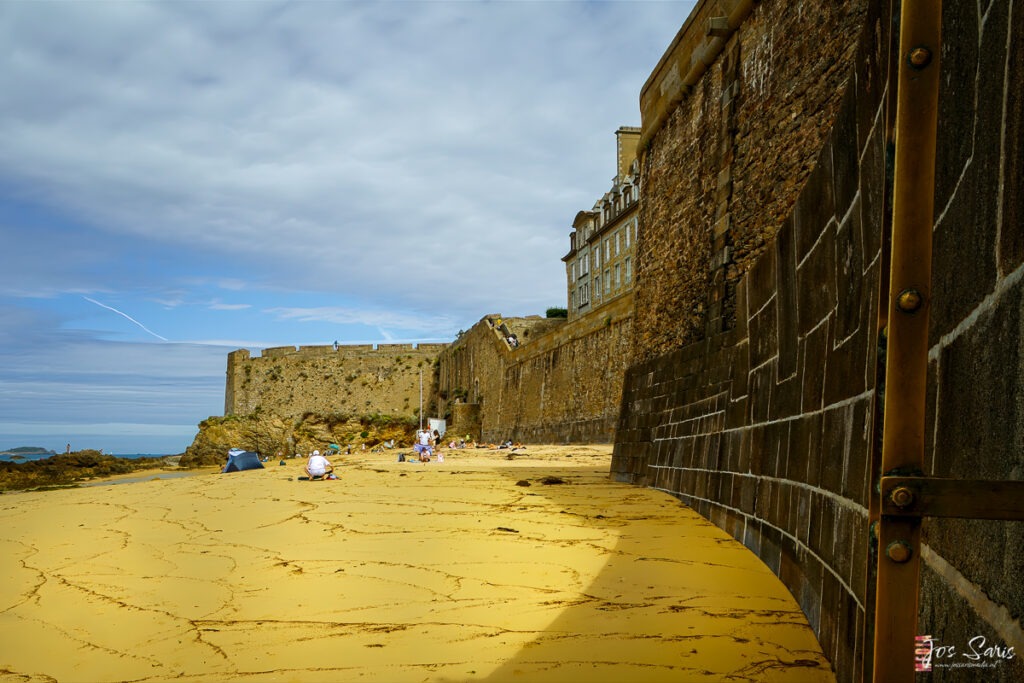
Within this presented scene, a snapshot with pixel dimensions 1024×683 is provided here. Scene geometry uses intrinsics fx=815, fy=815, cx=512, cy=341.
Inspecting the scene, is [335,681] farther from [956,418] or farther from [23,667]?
[956,418]

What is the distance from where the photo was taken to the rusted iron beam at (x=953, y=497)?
1.33 meters

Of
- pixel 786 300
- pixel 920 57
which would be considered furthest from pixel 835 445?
pixel 920 57

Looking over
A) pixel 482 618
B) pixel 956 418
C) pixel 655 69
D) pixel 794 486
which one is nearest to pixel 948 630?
pixel 956 418

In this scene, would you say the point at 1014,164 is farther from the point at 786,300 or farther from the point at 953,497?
the point at 786,300

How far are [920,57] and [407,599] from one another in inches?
145

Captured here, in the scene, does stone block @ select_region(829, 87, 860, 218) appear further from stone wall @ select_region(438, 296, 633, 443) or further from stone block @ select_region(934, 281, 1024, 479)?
stone wall @ select_region(438, 296, 633, 443)

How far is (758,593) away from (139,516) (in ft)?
21.5

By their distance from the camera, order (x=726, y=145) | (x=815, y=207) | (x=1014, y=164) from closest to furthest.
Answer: (x=1014, y=164), (x=815, y=207), (x=726, y=145)

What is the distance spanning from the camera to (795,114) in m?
7.72

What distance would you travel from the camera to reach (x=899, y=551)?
1.36 metres

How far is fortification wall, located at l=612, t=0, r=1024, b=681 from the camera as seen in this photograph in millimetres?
1544

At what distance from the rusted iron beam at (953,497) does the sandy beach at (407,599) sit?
1895 millimetres

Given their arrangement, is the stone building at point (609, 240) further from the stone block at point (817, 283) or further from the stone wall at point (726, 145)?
the stone block at point (817, 283)
